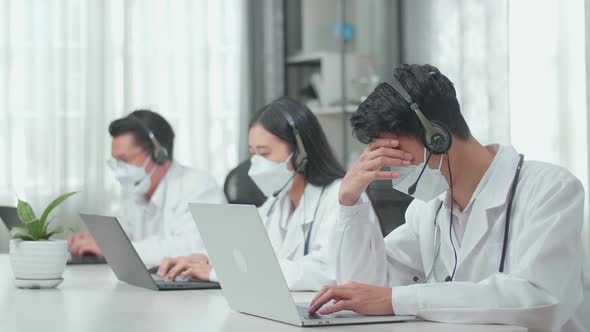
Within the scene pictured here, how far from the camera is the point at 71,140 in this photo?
13.0 feet

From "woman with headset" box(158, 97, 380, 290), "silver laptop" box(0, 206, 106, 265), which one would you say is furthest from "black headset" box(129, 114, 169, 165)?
"woman with headset" box(158, 97, 380, 290)

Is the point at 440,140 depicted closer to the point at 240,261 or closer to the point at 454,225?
the point at 454,225

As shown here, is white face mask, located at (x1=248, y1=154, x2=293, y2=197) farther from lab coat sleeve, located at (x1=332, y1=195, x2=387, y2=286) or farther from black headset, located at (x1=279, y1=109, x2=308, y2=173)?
lab coat sleeve, located at (x1=332, y1=195, x2=387, y2=286)

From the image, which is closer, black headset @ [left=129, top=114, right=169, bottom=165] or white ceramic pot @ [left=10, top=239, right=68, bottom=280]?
white ceramic pot @ [left=10, top=239, right=68, bottom=280]

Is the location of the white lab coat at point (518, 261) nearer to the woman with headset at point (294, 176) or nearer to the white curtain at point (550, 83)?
the woman with headset at point (294, 176)

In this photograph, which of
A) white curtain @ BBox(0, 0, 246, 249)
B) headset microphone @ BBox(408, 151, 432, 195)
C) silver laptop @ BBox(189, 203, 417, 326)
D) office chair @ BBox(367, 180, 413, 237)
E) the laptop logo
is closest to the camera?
silver laptop @ BBox(189, 203, 417, 326)

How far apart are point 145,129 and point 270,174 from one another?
93cm

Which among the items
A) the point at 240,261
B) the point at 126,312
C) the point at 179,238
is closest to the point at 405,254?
the point at 240,261

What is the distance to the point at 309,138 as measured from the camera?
2537 mm

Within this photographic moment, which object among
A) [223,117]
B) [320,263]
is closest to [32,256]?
[320,263]

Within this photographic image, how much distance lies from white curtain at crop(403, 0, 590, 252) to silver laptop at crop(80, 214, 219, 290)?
1452mm

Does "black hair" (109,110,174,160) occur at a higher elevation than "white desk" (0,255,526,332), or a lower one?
higher

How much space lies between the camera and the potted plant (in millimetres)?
2078

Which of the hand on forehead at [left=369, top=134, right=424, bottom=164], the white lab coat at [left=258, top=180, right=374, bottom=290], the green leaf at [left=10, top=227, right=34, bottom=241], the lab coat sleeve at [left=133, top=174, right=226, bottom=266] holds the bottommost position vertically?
the lab coat sleeve at [left=133, top=174, right=226, bottom=266]
